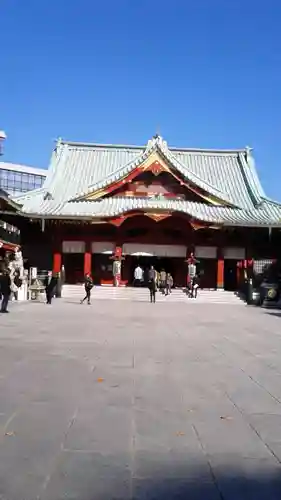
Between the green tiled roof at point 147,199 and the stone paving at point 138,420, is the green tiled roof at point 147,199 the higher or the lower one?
the higher one

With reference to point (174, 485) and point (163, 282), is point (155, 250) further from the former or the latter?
point (174, 485)

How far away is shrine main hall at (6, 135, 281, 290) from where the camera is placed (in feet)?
107

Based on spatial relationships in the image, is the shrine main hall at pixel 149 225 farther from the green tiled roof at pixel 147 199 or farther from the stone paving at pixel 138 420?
the stone paving at pixel 138 420

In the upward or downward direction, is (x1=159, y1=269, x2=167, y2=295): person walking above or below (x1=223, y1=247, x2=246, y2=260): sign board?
below

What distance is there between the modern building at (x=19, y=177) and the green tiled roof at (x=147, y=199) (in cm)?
3494

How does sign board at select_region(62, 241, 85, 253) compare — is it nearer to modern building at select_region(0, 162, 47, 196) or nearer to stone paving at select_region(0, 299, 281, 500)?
stone paving at select_region(0, 299, 281, 500)

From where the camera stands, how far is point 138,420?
19.1 feet

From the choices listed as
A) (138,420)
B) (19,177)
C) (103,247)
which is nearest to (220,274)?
(103,247)

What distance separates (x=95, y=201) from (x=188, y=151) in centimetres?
1086

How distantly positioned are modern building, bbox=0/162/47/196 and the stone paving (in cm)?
6580

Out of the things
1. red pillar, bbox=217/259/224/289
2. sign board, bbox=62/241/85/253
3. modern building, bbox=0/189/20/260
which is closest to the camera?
modern building, bbox=0/189/20/260

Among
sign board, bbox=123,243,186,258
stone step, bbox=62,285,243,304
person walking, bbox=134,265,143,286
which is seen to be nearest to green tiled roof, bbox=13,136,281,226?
sign board, bbox=123,243,186,258

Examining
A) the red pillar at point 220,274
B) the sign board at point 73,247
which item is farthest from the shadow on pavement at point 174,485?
the sign board at point 73,247

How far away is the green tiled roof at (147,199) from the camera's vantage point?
33156mm
